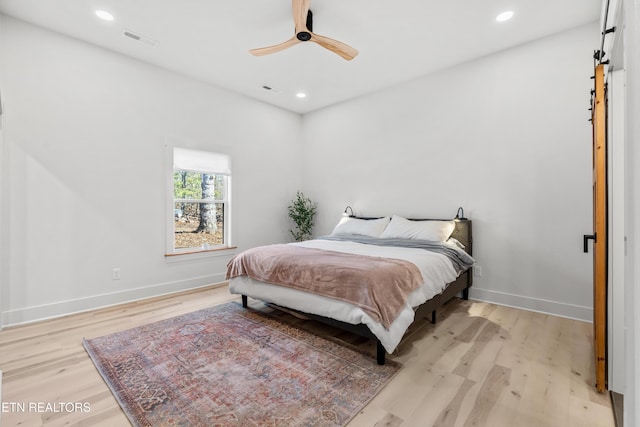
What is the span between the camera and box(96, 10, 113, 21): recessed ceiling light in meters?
2.75

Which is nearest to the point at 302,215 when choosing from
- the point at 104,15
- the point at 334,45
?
the point at 334,45

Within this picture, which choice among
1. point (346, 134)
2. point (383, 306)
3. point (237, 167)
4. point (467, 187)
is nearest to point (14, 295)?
point (237, 167)

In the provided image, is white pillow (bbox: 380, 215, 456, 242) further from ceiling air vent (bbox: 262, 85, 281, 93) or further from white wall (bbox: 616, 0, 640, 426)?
ceiling air vent (bbox: 262, 85, 281, 93)

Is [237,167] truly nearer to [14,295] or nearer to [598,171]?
[14,295]

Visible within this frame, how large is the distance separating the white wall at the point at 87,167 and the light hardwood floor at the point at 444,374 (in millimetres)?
484

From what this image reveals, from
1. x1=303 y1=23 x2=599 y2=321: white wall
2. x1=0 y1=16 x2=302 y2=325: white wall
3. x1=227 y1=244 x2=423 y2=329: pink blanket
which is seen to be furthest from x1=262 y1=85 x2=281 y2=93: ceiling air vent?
x1=227 y1=244 x2=423 y2=329: pink blanket

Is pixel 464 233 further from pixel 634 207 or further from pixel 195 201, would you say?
pixel 195 201

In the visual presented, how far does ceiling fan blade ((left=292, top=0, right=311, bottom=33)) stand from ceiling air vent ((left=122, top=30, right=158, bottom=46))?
180 cm

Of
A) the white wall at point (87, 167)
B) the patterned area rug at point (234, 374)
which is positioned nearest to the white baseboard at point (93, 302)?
the white wall at point (87, 167)

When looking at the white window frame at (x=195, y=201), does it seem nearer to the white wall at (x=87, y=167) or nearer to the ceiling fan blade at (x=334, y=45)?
the white wall at (x=87, y=167)

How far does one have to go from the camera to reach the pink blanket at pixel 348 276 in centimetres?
212

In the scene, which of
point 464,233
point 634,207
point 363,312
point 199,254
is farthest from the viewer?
point 199,254

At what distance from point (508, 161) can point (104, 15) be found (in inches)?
174

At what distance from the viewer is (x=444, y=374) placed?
6.59ft
